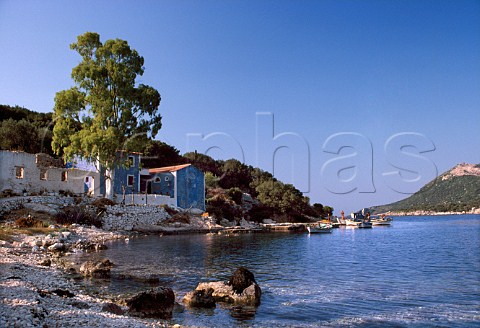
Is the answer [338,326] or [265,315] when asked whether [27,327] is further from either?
[338,326]

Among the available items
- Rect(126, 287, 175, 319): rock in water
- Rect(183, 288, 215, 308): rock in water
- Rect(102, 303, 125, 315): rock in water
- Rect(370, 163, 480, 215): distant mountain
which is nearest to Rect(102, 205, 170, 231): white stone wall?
Rect(183, 288, 215, 308): rock in water

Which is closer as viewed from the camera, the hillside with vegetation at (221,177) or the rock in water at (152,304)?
the rock in water at (152,304)

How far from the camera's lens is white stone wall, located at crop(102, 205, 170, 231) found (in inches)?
1577

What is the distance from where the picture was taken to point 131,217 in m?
42.7

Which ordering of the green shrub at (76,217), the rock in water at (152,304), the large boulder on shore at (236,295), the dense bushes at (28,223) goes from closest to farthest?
the rock in water at (152,304) < the large boulder on shore at (236,295) < the dense bushes at (28,223) < the green shrub at (76,217)

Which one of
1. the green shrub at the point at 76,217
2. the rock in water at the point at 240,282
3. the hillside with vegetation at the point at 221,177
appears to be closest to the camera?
the rock in water at the point at 240,282

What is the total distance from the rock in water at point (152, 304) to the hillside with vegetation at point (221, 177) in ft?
99.8

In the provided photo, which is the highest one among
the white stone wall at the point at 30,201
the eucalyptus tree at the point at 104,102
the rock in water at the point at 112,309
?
the eucalyptus tree at the point at 104,102

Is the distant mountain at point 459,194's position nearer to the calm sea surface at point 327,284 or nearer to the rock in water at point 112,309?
the calm sea surface at point 327,284

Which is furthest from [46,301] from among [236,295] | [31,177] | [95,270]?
[31,177]

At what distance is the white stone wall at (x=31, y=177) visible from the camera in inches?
1409

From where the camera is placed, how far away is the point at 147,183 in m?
55.2

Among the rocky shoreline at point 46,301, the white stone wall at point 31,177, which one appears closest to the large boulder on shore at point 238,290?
the rocky shoreline at point 46,301

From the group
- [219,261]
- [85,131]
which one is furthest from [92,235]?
[219,261]
